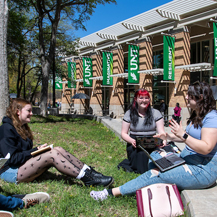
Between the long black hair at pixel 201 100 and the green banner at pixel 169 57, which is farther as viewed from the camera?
the green banner at pixel 169 57

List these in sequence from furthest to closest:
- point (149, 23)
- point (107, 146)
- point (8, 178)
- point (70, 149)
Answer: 1. point (149, 23)
2. point (107, 146)
3. point (70, 149)
4. point (8, 178)

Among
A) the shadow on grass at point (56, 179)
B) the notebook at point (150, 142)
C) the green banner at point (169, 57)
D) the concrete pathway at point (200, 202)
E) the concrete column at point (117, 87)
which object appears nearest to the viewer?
the concrete pathway at point (200, 202)

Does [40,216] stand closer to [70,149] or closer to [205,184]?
[205,184]

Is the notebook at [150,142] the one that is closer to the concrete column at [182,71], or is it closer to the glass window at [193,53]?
the concrete column at [182,71]

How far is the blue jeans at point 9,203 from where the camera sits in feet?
8.82

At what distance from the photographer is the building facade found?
17023mm

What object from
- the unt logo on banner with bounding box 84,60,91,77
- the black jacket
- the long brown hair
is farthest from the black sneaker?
the unt logo on banner with bounding box 84,60,91,77

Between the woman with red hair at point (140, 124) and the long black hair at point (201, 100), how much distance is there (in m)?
1.61

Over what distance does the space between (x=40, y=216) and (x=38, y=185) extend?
1.01 metres

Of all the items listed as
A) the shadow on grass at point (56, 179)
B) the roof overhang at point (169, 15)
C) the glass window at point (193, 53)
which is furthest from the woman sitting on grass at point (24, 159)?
the glass window at point (193, 53)

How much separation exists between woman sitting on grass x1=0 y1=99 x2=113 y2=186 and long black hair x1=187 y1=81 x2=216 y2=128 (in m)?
1.57

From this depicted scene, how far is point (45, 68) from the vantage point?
1530cm

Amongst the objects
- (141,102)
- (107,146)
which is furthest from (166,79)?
(141,102)

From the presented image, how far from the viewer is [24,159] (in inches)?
136
